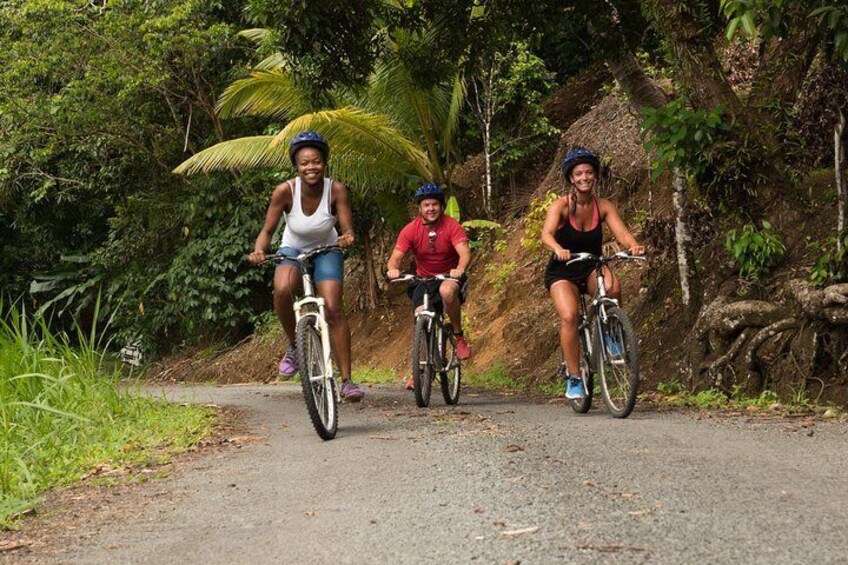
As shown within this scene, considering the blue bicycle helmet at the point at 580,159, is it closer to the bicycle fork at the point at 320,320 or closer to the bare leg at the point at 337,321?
the bare leg at the point at 337,321

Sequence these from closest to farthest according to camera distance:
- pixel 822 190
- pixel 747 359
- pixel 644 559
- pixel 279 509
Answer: pixel 644 559, pixel 279 509, pixel 747 359, pixel 822 190

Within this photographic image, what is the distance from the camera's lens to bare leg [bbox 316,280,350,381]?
26.4ft

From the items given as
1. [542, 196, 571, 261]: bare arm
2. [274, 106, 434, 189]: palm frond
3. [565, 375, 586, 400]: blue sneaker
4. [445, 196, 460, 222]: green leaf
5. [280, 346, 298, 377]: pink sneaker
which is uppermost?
[274, 106, 434, 189]: palm frond

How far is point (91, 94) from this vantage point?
2169 cm

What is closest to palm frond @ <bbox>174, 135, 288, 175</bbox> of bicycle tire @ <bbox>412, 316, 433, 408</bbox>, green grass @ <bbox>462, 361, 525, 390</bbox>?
green grass @ <bbox>462, 361, 525, 390</bbox>

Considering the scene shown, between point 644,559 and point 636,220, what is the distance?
13.0 metres

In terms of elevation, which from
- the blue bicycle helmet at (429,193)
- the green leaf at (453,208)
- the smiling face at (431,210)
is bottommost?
the smiling face at (431,210)

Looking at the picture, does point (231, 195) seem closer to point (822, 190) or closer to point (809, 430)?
point (822, 190)

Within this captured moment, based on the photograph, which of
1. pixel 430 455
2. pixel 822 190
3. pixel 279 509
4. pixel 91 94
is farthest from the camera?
pixel 91 94

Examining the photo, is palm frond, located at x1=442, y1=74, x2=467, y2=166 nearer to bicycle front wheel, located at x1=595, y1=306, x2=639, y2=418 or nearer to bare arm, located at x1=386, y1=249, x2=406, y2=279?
bare arm, located at x1=386, y1=249, x2=406, y2=279

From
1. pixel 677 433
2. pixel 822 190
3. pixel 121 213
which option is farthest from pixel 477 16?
pixel 121 213

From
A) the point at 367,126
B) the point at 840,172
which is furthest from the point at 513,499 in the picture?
the point at 367,126

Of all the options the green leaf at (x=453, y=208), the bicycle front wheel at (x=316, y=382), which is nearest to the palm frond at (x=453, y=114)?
the green leaf at (x=453, y=208)

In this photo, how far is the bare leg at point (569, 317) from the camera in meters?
8.28
